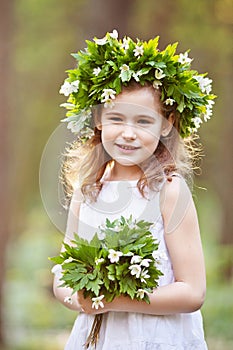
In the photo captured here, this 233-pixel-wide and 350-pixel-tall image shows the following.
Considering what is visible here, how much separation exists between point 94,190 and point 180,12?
7962 millimetres

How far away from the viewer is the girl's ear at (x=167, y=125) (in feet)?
10.6

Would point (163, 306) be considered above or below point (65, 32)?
below

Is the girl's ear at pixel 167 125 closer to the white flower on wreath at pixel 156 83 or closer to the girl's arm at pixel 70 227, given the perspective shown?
the white flower on wreath at pixel 156 83

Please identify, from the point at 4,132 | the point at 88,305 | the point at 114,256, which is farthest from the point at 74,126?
the point at 4,132

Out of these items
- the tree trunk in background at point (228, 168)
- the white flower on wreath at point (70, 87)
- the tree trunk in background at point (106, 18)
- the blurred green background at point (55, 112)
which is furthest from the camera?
the tree trunk in background at point (228, 168)

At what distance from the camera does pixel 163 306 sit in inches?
120

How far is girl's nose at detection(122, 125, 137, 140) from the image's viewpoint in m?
3.06

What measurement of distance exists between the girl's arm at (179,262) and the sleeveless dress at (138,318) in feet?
0.16

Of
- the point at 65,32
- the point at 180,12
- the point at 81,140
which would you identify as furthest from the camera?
the point at 65,32

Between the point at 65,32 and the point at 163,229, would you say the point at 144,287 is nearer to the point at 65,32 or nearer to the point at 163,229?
the point at 163,229

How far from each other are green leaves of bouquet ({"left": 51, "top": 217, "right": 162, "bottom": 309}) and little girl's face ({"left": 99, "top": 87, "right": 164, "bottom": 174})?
30 cm

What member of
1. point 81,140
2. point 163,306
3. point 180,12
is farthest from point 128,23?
point 163,306

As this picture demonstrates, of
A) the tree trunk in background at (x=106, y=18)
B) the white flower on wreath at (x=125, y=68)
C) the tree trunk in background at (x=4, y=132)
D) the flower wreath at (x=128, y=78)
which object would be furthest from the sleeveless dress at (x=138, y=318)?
→ the tree trunk in background at (x=4, y=132)

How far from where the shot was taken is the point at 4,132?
8.55 meters
